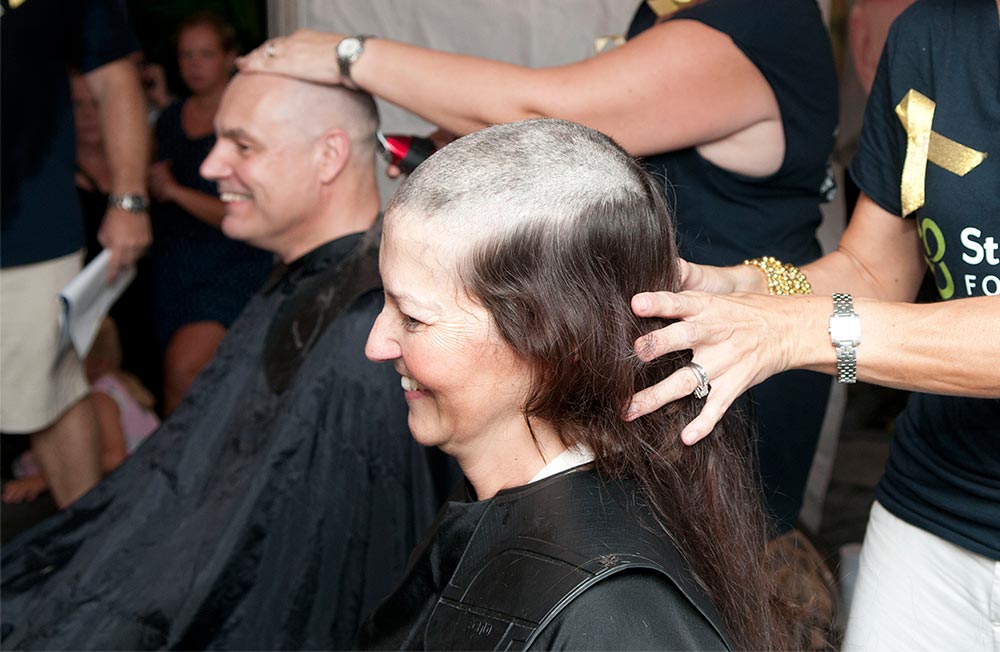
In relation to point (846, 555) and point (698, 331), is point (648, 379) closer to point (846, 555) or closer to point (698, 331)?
point (698, 331)

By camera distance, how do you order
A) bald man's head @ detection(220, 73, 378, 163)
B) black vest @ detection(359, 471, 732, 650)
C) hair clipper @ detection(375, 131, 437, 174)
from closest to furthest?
1. black vest @ detection(359, 471, 732, 650)
2. hair clipper @ detection(375, 131, 437, 174)
3. bald man's head @ detection(220, 73, 378, 163)

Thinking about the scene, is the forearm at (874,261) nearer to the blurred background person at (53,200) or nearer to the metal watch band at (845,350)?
the metal watch band at (845,350)

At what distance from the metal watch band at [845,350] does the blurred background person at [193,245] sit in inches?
102

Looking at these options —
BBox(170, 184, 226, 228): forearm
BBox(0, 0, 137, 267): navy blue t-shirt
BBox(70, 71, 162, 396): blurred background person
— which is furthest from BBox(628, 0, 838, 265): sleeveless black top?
BBox(70, 71, 162, 396): blurred background person

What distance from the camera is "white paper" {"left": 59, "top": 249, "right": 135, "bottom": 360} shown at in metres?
2.46

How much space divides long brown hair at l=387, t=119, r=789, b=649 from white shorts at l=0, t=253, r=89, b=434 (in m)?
1.90

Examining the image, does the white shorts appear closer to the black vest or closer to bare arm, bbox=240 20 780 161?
bare arm, bbox=240 20 780 161

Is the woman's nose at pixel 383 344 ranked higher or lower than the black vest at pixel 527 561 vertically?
higher

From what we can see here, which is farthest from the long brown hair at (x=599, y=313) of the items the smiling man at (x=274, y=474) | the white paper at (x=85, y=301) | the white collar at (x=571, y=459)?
the white paper at (x=85, y=301)

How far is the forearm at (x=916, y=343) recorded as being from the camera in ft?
3.50

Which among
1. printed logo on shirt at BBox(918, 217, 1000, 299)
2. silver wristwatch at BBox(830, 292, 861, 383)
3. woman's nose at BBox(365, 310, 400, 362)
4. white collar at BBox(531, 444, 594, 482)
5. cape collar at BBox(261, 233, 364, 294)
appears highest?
woman's nose at BBox(365, 310, 400, 362)

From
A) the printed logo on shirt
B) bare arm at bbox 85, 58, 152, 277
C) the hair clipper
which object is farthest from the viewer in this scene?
bare arm at bbox 85, 58, 152, 277

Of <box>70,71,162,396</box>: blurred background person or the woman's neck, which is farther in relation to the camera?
<box>70,71,162,396</box>: blurred background person

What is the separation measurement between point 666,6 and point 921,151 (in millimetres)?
617
